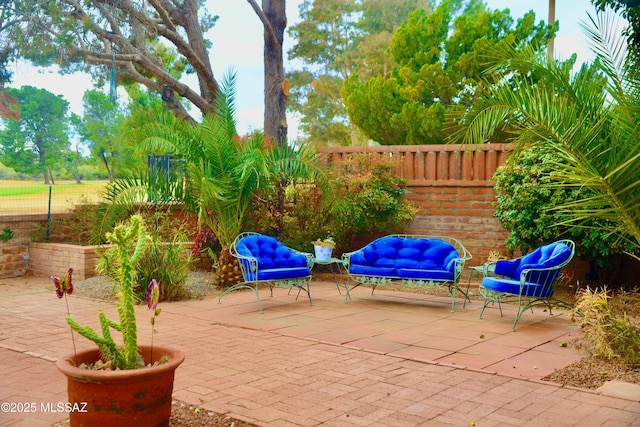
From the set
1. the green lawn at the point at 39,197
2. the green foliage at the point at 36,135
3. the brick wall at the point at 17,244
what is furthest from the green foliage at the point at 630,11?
the green foliage at the point at 36,135

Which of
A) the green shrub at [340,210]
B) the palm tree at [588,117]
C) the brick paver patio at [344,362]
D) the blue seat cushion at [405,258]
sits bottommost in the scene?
the brick paver patio at [344,362]

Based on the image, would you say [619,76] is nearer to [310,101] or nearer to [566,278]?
[566,278]

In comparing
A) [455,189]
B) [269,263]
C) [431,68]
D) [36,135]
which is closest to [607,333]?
[269,263]

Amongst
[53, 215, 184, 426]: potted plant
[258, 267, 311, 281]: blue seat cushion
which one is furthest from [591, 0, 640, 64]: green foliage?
[53, 215, 184, 426]: potted plant

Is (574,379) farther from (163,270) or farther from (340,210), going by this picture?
(340,210)

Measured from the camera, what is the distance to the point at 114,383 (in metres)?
3.32

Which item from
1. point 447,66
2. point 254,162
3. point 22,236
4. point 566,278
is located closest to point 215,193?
point 254,162

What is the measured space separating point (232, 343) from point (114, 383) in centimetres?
259

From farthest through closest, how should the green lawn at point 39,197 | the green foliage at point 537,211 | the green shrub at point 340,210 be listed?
the green lawn at point 39,197 → the green shrub at point 340,210 → the green foliage at point 537,211

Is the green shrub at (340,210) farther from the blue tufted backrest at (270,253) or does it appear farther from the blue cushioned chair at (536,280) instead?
the blue cushioned chair at (536,280)

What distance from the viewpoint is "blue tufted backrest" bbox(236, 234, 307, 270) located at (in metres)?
7.89

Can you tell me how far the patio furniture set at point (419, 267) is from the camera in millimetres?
6762

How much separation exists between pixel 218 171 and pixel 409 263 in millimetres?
3065

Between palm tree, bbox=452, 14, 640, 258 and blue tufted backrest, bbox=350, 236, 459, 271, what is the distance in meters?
2.35
